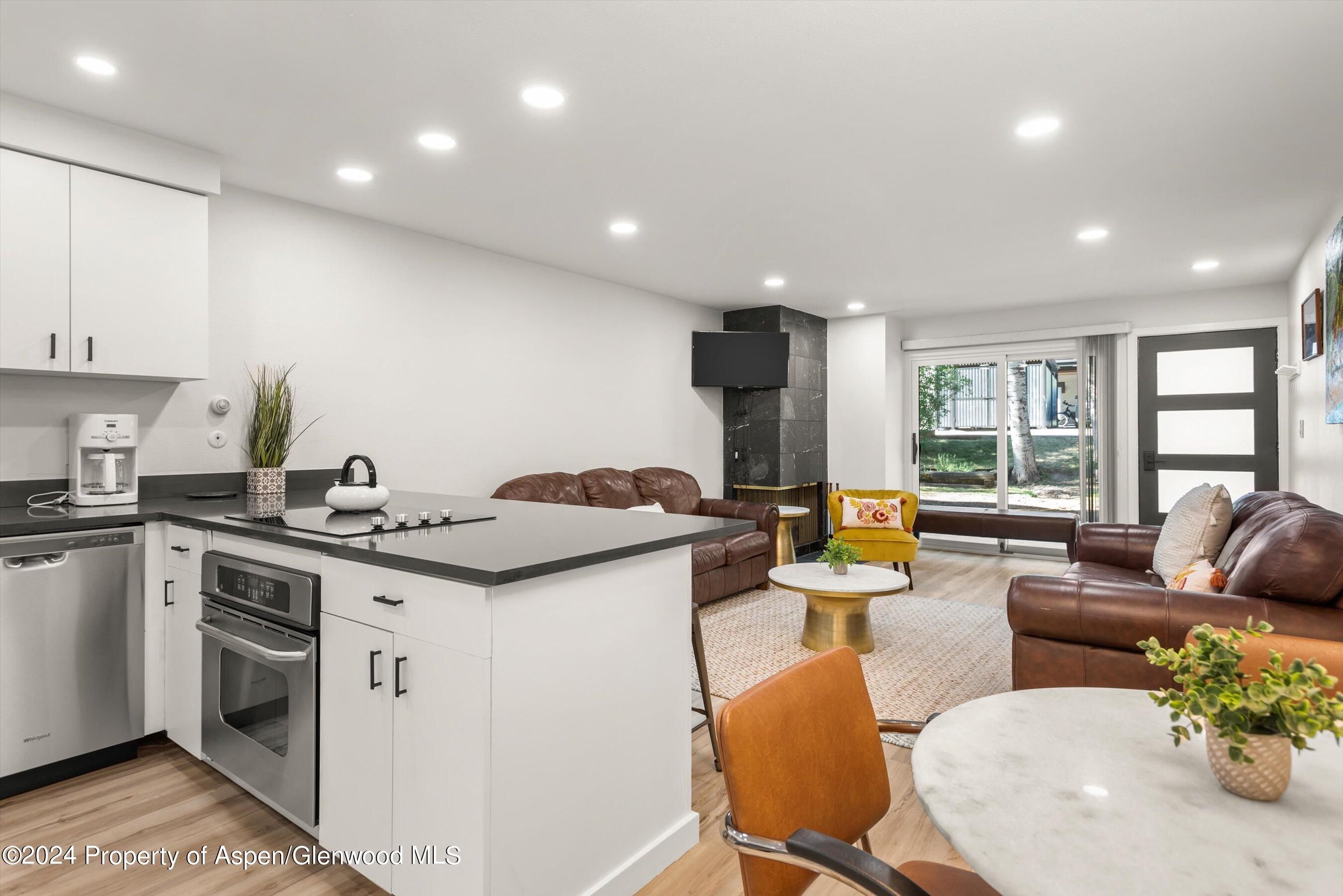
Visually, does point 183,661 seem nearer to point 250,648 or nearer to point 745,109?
point 250,648

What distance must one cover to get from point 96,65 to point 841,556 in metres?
3.84

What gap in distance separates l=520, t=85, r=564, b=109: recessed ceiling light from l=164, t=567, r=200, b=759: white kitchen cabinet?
2110mm

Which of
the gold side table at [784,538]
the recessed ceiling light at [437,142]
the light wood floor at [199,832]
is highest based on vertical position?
the recessed ceiling light at [437,142]

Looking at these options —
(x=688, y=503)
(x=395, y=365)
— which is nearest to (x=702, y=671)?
(x=395, y=365)

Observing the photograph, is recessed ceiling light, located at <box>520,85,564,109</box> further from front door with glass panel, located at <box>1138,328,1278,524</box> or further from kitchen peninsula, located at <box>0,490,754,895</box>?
front door with glass panel, located at <box>1138,328,1278,524</box>

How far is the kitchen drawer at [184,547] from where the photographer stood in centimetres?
247

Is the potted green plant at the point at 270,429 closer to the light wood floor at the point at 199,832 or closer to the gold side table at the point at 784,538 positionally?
the light wood floor at the point at 199,832

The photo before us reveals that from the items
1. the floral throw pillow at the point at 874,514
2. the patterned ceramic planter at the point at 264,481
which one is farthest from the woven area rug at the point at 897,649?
the patterned ceramic planter at the point at 264,481

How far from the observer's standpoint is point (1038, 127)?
9.09 feet

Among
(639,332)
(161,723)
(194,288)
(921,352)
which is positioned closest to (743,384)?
(639,332)

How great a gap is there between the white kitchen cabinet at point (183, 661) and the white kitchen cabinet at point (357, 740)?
3.06 ft

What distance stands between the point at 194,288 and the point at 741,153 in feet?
8.13

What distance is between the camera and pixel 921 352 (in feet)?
24.7

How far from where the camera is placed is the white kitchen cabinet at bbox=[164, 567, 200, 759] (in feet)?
8.09
